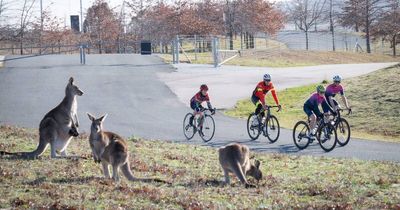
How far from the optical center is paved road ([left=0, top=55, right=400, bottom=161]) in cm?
2208

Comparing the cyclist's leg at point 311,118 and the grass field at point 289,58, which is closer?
the cyclist's leg at point 311,118

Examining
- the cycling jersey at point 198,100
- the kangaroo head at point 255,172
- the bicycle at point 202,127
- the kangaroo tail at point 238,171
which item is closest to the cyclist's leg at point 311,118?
the cycling jersey at point 198,100

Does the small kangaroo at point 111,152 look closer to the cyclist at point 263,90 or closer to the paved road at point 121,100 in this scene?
the paved road at point 121,100

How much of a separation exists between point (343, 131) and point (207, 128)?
15.7ft

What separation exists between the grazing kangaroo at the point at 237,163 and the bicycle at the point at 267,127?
993cm

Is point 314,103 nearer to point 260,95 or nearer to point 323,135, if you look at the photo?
point 323,135

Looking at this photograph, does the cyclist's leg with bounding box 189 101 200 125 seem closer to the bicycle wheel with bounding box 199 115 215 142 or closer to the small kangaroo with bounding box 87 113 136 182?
the bicycle wheel with bounding box 199 115 215 142

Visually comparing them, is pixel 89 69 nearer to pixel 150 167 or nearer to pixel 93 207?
pixel 150 167

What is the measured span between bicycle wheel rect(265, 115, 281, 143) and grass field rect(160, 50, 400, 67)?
31527mm

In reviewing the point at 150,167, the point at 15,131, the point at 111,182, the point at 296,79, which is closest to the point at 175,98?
the point at 296,79

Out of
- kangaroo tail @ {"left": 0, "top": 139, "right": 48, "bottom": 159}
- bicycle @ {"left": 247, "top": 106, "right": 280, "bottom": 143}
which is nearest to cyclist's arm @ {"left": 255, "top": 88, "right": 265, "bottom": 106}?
bicycle @ {"left": 247, "top": 106, "right": 280, "bottom": 143}

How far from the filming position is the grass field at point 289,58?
56125 millimetres

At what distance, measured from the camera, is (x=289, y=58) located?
2510 inches

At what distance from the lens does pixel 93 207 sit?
8.83 m
